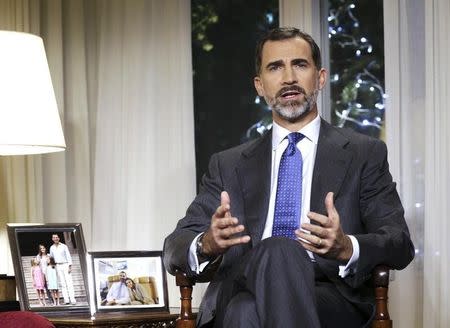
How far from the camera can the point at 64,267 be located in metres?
3.25

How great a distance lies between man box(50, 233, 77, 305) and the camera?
3.23m

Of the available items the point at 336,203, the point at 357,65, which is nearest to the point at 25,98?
the point at 336,203

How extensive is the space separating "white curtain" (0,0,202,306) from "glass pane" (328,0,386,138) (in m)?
0.64

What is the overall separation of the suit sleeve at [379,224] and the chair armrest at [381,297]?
22 millimetres

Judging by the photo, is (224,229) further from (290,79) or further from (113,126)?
(113,126)

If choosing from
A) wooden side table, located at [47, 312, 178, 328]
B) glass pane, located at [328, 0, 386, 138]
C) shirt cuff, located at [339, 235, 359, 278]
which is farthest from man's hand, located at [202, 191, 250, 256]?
glass pane, located at [328, 0, 386, 138]

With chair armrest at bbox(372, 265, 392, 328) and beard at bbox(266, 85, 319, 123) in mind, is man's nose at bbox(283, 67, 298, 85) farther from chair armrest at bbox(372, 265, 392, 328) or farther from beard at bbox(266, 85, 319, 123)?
chair armrest at bbox(372, 265, 392, 328)

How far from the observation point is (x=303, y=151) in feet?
9.39

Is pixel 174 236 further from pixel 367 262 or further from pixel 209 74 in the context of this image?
pixel 209 74

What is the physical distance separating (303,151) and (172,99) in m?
1.32

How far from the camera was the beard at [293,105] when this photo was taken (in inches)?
111

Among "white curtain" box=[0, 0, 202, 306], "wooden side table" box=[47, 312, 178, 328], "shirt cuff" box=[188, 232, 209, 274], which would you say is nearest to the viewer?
"shirt cuff" box=[188, 232, 209, 274]

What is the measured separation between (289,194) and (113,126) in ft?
5.32

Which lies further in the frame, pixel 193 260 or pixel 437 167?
pixel 437 167
